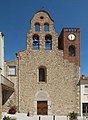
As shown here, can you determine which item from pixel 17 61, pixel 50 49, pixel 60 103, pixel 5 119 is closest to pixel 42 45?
pixel 50 49

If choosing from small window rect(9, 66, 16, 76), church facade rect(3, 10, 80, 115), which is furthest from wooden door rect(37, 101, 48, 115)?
small window rect(9, 66, 16, 76)

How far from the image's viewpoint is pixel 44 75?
35.4 meters

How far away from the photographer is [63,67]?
115 feet

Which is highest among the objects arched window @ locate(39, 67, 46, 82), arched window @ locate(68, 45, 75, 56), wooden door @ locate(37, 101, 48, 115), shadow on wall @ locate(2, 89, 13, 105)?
arched window @ locate(68, 45, 75, 56)

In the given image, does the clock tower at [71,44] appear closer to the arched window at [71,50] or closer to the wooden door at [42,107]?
the arched window at [71,50]

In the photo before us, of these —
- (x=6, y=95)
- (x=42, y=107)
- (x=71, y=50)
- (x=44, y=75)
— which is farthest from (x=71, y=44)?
(x=6, y=95)

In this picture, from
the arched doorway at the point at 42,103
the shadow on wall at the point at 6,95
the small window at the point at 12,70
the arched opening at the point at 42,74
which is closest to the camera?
the shadow on wall at the point at 6,95

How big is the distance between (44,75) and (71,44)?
559cm

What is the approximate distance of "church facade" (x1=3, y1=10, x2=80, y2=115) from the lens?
34.3 m

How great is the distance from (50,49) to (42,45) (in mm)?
1219

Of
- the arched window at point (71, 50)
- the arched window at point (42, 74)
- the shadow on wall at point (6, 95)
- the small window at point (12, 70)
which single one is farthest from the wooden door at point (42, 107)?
the arched window at point (71, 50)

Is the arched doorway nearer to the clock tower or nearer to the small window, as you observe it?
the small window

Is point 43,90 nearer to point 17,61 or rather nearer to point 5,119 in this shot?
point 17,61

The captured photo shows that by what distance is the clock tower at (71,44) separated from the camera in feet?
116
